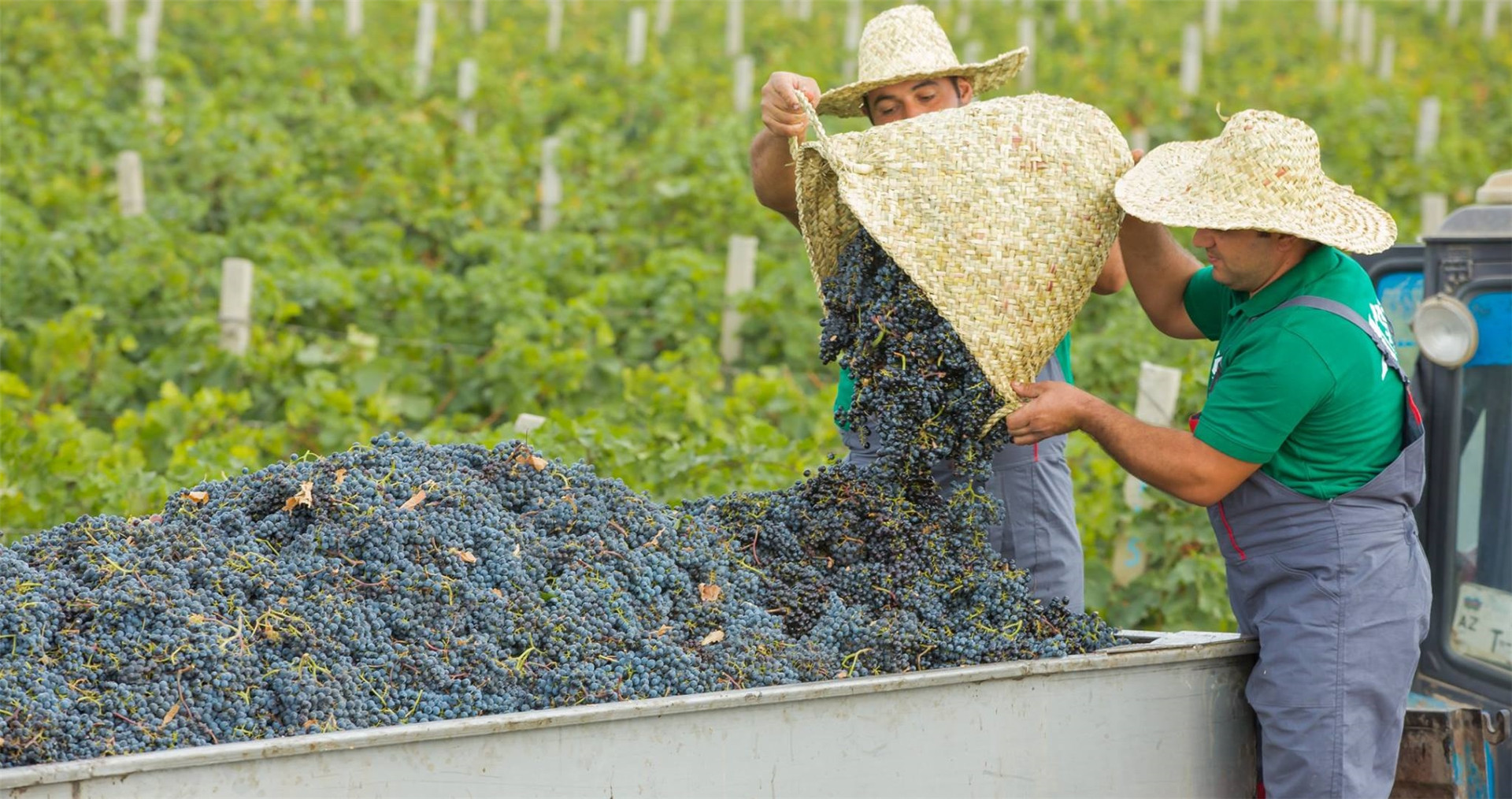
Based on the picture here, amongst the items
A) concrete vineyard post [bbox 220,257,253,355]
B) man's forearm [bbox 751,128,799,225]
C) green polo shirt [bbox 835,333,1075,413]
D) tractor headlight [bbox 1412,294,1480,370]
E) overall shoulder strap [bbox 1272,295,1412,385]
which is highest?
man's forearm [bbox 751,128,799,225]

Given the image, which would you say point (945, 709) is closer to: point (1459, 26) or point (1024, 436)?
point (1024, 436)

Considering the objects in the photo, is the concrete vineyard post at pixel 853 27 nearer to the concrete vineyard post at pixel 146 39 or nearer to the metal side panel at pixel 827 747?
the concrete vineyard post at pixel 146 39

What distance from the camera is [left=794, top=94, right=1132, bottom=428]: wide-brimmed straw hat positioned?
280 centimetres

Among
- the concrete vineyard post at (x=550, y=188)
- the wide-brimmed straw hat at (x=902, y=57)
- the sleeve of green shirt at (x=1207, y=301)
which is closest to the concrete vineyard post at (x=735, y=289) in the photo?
the concrete vineyard post at (x=550, y=188)

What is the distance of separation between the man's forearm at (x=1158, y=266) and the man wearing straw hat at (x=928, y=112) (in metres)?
0.10

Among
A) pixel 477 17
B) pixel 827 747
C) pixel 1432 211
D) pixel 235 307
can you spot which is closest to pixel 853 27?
pixel 477 17

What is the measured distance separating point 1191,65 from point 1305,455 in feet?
42.8

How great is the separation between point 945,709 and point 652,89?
32.7 feet

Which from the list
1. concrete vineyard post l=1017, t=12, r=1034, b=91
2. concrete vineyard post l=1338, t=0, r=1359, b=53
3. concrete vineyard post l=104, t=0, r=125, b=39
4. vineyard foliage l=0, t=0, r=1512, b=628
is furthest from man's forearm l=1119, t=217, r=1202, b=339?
concrete vineyard post l=1338, t=0, r=1359, b=53

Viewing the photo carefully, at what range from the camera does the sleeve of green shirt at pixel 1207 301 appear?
3.01 m

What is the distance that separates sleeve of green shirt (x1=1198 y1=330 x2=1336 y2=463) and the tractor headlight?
0.80 m

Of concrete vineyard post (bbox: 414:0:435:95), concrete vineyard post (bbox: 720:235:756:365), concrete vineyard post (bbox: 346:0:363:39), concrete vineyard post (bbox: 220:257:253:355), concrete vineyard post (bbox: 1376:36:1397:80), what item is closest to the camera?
concrete vineyard post (bbox: 220:257:253:355)

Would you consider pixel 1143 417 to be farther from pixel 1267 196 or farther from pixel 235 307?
pixel 235 307

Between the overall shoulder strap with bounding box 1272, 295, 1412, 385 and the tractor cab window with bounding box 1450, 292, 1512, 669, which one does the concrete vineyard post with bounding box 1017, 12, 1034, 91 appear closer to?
the tractor cab window with bounding box 1450, 292, 1512, 669
